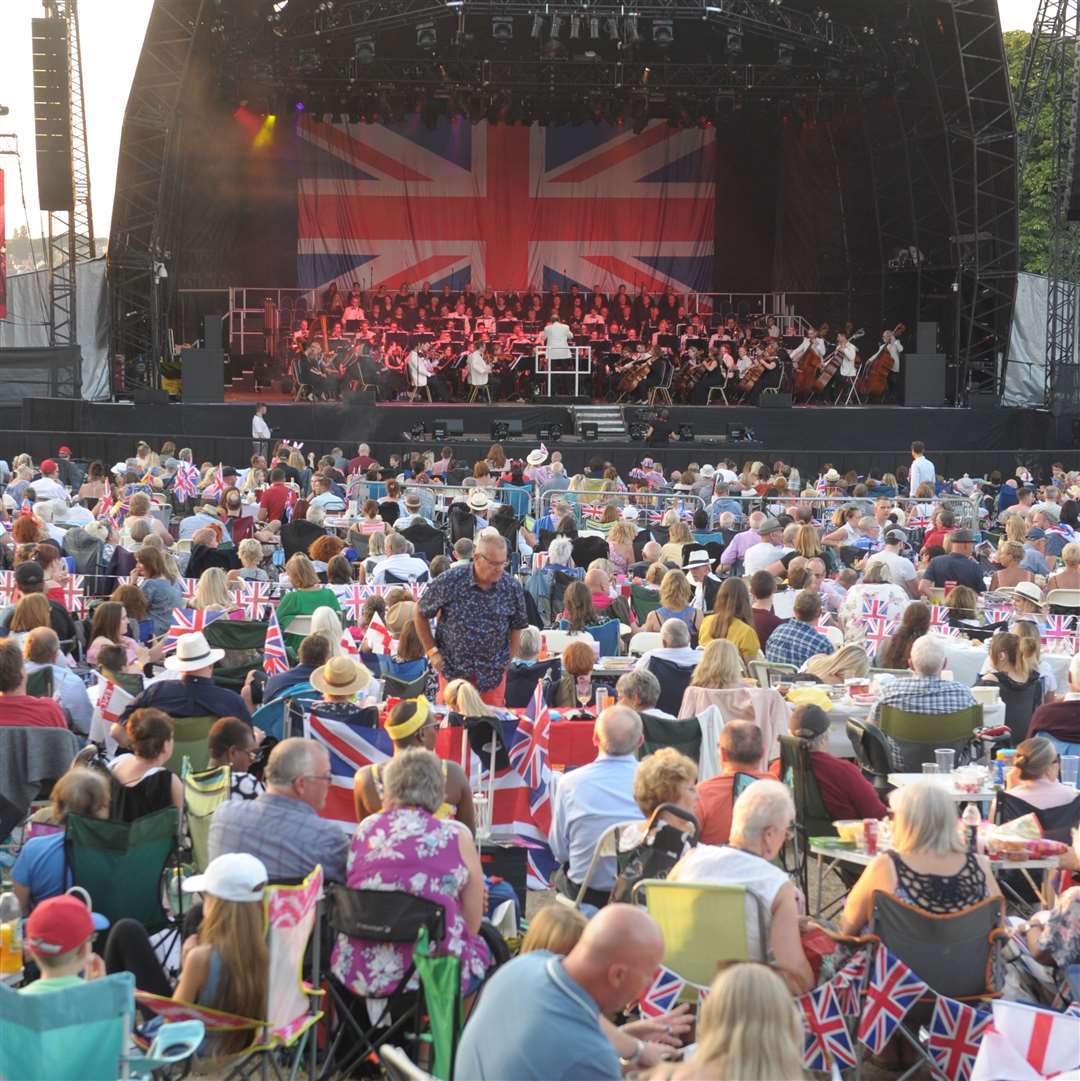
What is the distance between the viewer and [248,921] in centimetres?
470

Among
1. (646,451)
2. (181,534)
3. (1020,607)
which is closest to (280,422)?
(646,451)

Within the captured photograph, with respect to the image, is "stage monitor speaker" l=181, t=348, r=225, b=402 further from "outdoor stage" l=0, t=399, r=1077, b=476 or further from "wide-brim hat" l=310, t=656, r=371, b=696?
"wide-brim hat" l=310, t=656, r=371, b=696

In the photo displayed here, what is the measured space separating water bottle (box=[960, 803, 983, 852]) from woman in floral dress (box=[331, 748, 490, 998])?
1.80 metres

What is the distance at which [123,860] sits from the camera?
532 centimetres

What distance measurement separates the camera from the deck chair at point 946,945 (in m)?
5.00

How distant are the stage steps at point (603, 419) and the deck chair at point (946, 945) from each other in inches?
770

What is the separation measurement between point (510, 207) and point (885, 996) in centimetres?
2641

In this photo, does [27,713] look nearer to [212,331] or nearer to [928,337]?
[212,331]

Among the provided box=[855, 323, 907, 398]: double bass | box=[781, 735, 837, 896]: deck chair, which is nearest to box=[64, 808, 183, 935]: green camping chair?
box=[781, 735, 837, 896]: deck chair

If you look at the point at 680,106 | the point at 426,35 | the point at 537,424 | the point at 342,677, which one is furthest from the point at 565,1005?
the point at 680,106

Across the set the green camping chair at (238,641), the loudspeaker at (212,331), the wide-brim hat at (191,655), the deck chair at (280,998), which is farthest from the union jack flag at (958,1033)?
the loudspeaker at (212,331)

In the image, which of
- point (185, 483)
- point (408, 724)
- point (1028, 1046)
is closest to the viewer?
point (1028, 1046)

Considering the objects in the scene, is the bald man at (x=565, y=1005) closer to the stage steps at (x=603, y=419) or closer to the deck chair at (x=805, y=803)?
the deck chair at (x=805, y=803)

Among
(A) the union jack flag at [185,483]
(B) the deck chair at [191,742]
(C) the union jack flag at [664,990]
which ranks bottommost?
(C) the union jack flag at [664,990]
